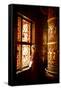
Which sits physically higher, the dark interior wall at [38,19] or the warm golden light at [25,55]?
the dark interior wall at [38,19]

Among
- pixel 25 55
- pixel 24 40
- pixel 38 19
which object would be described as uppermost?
pixel 38 19

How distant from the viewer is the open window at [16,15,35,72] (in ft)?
7.68

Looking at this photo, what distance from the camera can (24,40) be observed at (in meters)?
2.37

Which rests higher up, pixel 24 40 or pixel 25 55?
pixel 24 40

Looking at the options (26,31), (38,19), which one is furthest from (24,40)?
(38,19)

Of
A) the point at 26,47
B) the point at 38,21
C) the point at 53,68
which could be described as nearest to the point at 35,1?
the point at 38,21

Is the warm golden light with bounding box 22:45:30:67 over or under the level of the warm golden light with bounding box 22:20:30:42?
under

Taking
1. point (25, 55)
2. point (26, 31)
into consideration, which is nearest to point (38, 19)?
point (26, 31)

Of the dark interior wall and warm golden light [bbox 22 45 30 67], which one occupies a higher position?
the dark interior wall

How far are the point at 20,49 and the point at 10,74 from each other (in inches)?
7.8

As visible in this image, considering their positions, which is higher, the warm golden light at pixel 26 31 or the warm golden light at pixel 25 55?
the warm golden light at pixel 26 31

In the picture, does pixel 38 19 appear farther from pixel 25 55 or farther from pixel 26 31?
pixel 25 55

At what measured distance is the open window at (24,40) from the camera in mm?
2342

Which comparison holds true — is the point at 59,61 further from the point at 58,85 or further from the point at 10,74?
the point at 10,74
